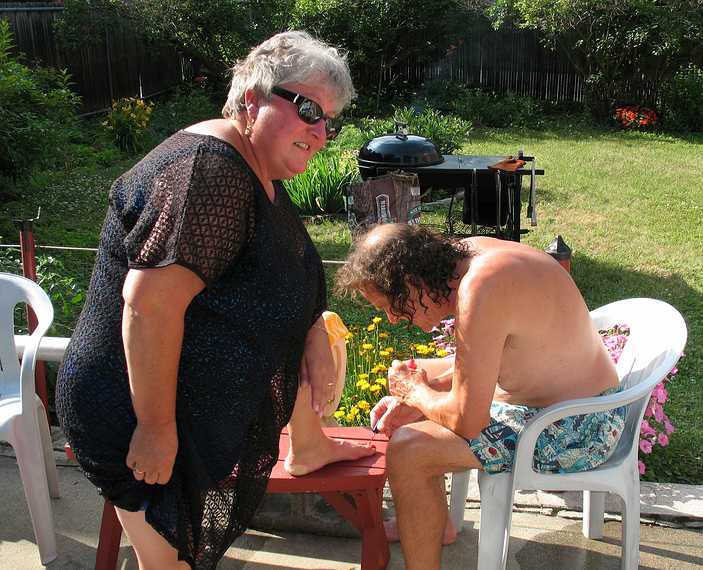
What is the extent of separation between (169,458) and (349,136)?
7.83m

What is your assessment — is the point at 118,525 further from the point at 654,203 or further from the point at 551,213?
the point at 654,203

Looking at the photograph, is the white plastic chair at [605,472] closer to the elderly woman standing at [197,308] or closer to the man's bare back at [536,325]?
the man's bare back at [536,325]

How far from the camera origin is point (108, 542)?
252cm

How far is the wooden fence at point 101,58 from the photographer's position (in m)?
12.3

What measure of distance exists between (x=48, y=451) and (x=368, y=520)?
1.26 meters

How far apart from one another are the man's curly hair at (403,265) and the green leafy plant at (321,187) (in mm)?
5180

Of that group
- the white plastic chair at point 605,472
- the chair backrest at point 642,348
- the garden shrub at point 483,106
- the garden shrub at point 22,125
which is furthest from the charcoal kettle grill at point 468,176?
the garden shrub at point 483,106

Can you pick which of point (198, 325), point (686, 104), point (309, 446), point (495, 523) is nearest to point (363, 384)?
point (309, 446)

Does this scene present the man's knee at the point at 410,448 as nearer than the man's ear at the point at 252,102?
No

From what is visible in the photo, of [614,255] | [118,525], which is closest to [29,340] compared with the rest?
[118,525]

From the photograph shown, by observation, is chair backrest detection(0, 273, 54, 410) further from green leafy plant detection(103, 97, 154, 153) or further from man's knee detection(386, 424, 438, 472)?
green leafy plant detection(103, 97, 154, 153)

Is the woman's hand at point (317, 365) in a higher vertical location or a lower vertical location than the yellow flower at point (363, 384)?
higher

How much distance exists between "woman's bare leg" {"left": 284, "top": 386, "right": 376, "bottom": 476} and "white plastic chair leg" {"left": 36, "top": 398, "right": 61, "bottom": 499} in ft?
3.26

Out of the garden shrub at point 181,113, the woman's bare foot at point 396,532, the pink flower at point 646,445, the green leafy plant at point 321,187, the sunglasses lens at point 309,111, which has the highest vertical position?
the sunglasses lens at point 309,111
